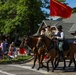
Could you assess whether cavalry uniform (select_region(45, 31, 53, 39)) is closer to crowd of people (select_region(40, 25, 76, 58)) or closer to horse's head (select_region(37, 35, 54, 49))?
crowd of people (select_region(40, 25, 76, 58))

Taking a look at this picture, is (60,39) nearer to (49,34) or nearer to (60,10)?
(49,34)

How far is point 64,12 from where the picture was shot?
18891 mm

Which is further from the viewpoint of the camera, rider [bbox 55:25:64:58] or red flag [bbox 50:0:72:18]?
red flag [bbox 50:0:72:18]

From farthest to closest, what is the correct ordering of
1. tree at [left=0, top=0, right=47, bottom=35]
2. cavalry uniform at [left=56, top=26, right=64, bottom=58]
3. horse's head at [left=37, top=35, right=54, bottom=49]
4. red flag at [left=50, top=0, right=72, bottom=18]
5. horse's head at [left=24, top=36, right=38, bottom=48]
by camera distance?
tree at [left=0, top=0, right=47, bottom=35]
red flag at [left=50, top=0, right=72, bottom=18]
horse's head at [left=24, top=36, right=38, bottom=48]
cavalry uniform at [left=56, top=26, right=64, bottom=58]
horse's head at [left=37, top=35, right=54, bottom=49]

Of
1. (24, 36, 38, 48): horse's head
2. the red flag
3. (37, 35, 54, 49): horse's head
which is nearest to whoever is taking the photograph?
(37, 35, 54, 49): horse's head

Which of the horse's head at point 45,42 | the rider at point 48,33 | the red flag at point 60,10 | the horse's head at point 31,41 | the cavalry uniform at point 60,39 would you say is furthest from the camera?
the red flag at point 60,10

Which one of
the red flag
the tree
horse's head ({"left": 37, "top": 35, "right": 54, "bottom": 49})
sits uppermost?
the tree

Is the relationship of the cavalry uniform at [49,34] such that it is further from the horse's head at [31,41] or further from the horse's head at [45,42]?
the horse's head at [31,41]

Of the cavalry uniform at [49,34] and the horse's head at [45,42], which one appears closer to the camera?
the horse's head at [45,42]

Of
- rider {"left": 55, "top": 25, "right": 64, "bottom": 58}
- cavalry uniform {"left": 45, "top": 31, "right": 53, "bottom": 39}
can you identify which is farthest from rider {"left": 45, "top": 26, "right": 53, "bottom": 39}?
rider {"left": 55, "top": 25, "right": 64, "bottom": 58}

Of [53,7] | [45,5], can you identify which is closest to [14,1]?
[45,5]

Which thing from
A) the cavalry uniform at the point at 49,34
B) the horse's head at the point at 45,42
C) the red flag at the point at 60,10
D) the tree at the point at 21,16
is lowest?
the horse's head at the point at 45,42

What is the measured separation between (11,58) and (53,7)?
7368 mm

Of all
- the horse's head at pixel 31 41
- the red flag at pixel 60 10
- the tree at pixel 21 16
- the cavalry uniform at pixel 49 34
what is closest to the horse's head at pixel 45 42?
the cavalry uniform at pixel 49 34
